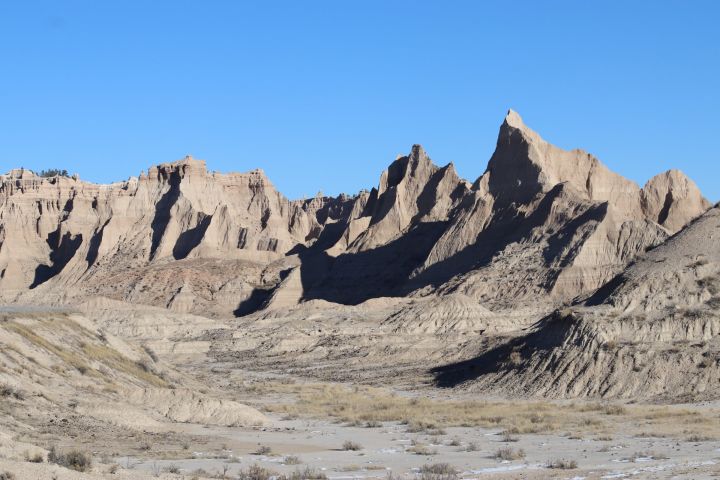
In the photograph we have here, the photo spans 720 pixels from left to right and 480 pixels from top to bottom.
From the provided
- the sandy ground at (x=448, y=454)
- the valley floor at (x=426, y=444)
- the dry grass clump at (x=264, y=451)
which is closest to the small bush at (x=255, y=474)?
the valley floor at (x=426, y=444)

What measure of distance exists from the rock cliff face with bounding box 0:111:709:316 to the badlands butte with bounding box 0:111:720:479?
333 millimetres

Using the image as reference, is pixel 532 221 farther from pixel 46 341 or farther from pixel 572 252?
pixel 46 341

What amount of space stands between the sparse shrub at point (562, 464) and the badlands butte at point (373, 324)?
9.6 inches

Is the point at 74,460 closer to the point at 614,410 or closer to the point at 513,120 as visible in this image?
the point at 614,410

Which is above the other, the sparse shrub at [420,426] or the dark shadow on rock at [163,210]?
the dark shadow on rock at [163,210]

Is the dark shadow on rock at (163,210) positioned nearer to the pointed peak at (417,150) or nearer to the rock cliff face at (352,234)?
the rock cliff face at (352,234)

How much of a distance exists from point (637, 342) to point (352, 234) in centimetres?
9779

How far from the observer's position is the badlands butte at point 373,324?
33.0 metres

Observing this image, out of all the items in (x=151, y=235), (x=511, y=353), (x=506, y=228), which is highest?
(x=151, y=235)

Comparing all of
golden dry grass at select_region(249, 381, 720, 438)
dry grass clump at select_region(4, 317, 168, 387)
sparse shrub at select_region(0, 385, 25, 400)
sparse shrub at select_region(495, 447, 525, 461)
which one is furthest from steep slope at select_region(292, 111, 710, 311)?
sparse shrub at select_region(0, 385, 25, 400)

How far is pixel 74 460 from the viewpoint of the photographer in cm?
2455

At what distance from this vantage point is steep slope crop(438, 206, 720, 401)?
1975 inches

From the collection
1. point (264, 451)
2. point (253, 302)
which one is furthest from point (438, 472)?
point (253, 302)

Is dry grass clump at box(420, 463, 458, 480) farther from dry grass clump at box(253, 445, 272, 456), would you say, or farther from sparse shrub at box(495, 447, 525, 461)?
dry grass clump at box(253, 445, 272, 456)
